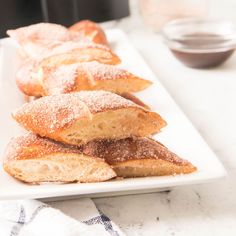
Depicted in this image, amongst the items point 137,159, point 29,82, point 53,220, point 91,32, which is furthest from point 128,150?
point 91,32

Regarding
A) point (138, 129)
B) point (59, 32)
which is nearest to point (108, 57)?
point (59, 32)

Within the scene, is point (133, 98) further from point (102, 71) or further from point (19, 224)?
point (19, 224)

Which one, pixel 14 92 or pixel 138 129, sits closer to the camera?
pixel 138 129

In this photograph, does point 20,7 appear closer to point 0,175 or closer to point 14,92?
point 14,92

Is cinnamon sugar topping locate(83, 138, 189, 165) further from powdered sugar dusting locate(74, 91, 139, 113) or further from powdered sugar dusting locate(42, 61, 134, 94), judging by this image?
powdered sugar dusting locate(42, 61, 134, 94)

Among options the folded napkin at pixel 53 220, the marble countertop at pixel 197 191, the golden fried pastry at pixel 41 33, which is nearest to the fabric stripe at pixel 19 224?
the folded napkin at pixel 53 220

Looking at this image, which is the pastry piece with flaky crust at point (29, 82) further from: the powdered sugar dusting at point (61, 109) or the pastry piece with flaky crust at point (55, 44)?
the powdered sugar dusting at point (61, 109)
